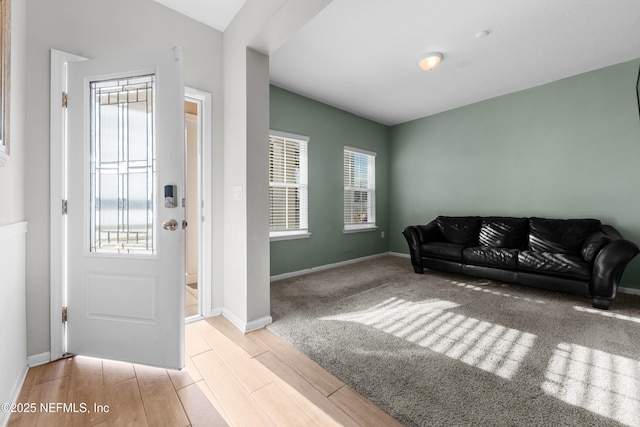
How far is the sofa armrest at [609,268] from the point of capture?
250cm

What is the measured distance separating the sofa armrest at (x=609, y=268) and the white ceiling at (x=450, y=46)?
2.09 m

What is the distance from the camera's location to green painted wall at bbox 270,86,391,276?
386 cm

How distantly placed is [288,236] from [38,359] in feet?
8.64

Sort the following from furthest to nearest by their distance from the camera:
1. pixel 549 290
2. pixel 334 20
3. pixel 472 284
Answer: pixel 472 284
pixel 549 290
pixel 334 20

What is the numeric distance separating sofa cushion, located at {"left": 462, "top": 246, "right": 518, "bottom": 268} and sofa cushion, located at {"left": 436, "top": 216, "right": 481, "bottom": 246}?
37 centimetres

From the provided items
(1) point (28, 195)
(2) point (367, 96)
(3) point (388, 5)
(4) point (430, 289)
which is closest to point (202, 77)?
(1) point (28, 195)

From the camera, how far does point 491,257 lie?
337cm

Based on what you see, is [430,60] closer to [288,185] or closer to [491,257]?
[288,185]

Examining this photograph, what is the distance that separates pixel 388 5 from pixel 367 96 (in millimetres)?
1903

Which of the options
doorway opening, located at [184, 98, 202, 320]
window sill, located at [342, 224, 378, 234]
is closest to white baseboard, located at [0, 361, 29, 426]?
doorway opening, located at [184, 98, 202, 320]

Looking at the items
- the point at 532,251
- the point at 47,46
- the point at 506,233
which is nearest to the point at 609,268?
the point at 532,251

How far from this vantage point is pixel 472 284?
3516 mm

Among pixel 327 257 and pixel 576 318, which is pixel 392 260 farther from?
pixel 576 318

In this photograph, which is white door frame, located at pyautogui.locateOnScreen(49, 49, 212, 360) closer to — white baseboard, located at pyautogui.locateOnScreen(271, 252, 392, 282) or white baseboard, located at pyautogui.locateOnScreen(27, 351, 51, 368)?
white baseboard, located at pyautogui.locateOnScreen(27, 351, 51, 368)
